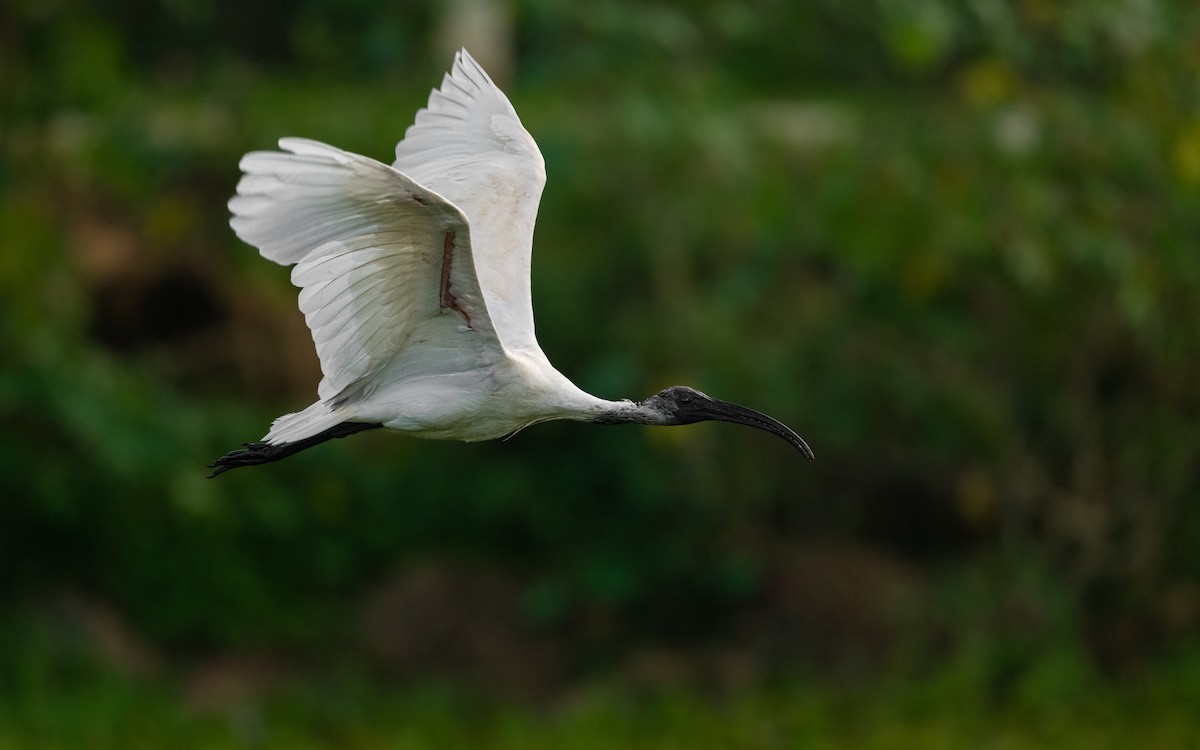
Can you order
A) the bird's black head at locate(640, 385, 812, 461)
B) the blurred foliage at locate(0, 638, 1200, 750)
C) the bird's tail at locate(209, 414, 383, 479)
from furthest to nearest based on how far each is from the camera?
the blurred foliage at locate(0, 638, 1200, 750) → the bird's black head at locate(640, 385, 812, 461) → the bird's tail at locate(209, 414, 383, 479)

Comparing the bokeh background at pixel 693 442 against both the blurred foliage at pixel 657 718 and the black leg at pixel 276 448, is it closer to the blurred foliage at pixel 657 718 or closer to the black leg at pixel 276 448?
the blurred foliage at pixel 657 718

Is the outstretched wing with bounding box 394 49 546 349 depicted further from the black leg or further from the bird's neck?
the black leg

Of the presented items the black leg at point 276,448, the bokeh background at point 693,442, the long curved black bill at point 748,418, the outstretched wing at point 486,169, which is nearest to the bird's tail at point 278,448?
the black leg at point 276,448

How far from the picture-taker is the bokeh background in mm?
9484

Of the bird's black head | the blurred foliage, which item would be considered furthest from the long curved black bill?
the blurred foliage

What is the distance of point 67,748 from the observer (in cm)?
937

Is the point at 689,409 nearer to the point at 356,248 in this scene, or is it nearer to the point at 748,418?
the point at 748,418

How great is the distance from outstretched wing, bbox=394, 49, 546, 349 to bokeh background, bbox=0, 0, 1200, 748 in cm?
285

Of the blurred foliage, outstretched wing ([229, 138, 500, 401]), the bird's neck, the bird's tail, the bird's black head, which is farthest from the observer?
the blurred foliage

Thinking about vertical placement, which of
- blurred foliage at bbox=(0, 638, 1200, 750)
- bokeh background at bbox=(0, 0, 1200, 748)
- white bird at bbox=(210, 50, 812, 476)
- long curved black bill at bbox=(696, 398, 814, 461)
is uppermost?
white bird at bbox=(210, 50, 812, 476)

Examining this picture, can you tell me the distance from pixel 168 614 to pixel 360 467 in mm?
1533

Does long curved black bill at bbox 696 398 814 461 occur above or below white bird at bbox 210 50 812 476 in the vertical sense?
below

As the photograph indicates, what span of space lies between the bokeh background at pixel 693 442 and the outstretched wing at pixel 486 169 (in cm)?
285

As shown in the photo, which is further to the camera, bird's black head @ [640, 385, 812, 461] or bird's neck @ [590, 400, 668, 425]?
bird's black head @ [640, 385, 812, 461]
